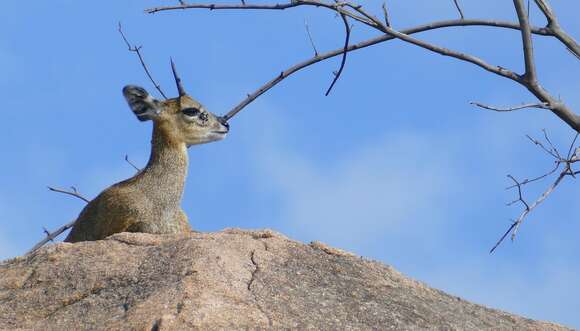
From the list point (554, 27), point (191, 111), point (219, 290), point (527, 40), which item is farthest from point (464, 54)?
point (219, 290)

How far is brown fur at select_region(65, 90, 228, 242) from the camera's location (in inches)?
471

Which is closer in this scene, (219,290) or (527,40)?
(219,290)

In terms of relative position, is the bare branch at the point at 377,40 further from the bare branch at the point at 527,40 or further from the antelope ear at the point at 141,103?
the antelope ear at the point at 141,103

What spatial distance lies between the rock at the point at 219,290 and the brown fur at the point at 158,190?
2.79 m

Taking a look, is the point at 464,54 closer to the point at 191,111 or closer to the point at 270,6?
the point at 270,6

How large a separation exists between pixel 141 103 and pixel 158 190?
54.3 inches

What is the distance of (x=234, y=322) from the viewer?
7016mm

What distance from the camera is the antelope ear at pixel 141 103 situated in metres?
13.1

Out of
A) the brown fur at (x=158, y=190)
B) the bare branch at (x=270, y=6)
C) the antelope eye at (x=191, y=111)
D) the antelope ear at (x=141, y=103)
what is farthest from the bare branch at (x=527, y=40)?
the antelope ear at (x=141, y=103)

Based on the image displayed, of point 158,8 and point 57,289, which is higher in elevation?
point 158,8

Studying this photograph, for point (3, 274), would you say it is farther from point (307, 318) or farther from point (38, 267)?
point (307, 318)

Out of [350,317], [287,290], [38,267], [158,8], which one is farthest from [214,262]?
[158,8]

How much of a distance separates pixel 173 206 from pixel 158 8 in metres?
2.56

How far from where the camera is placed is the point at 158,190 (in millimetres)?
12445
